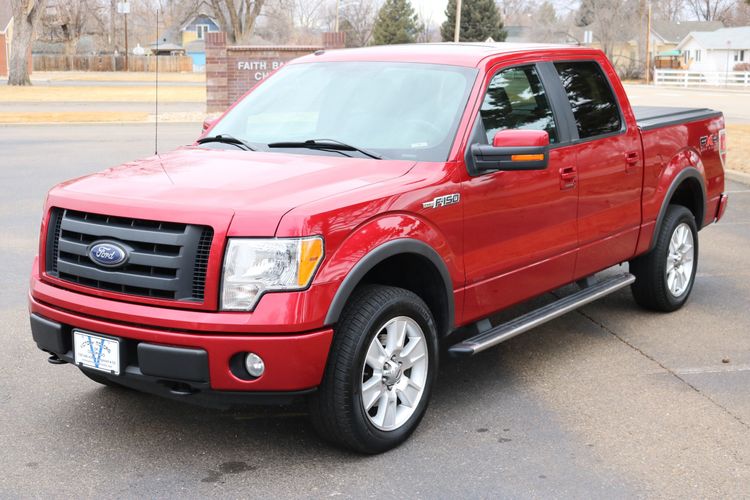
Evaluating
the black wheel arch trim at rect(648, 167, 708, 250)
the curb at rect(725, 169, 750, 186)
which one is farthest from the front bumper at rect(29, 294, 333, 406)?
the curb at rect(725, 169, 750, 186)

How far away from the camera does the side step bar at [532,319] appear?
486cm

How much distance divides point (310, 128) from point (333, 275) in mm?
1475

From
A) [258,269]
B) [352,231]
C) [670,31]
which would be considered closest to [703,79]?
[670,31]

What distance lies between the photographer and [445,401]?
518cm

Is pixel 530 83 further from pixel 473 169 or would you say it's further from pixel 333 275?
pixel 333 275

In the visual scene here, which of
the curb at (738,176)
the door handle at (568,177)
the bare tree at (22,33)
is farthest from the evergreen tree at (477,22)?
the door handle at (568,177)

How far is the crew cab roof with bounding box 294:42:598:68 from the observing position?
5.35 metres

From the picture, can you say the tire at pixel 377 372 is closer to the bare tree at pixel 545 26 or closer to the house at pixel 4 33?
the house at pixel 4 33

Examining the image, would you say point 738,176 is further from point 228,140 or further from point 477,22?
point 477,22

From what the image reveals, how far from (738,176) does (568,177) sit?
10399mm

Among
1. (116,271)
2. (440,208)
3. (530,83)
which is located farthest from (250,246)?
(530,83)

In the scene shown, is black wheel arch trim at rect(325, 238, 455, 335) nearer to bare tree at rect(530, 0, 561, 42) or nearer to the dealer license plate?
the dealer license plate

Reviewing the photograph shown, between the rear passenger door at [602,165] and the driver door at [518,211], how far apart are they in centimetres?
14

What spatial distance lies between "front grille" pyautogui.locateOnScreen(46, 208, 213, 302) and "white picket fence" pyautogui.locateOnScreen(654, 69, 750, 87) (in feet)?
207
